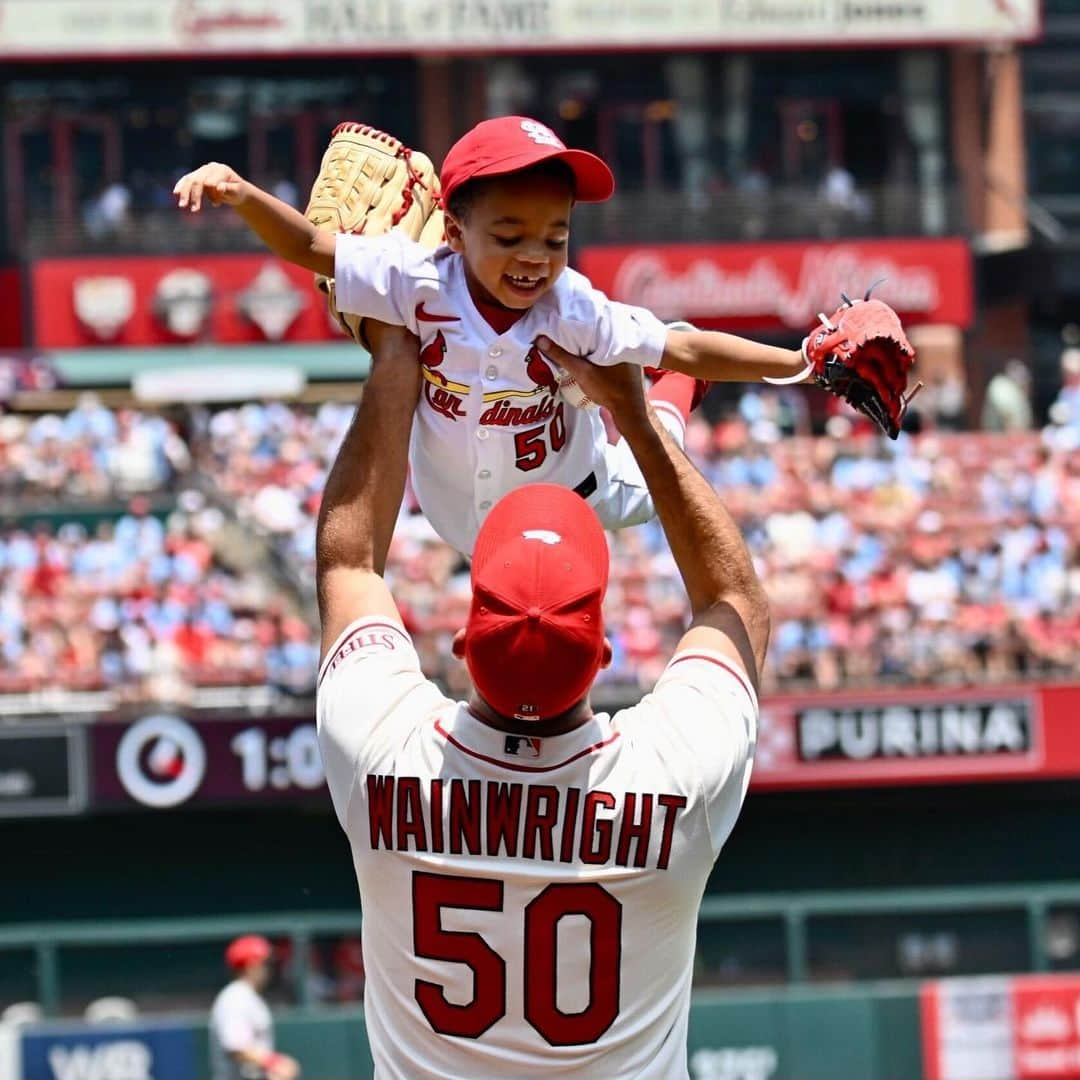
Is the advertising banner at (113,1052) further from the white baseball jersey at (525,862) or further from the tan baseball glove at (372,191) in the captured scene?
the white baseball jersey at (525,862)

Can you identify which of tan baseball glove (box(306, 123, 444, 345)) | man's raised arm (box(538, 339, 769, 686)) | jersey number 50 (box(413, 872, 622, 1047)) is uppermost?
tan baseball glove (box(306, 123, 444, 345))

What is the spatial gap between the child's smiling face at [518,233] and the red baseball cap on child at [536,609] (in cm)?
77

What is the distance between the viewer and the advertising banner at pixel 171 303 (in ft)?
70.5

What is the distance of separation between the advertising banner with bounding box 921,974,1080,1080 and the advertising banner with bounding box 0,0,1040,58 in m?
12.0

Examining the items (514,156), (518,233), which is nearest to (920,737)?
(518,233)

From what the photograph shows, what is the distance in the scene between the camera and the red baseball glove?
11.4 feet

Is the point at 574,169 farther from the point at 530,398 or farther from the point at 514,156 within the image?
the point at 530,398

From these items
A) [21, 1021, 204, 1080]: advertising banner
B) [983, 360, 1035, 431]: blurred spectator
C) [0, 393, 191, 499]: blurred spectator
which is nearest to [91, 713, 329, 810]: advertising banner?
[21, 1021, 204, 1080]: advertising banner

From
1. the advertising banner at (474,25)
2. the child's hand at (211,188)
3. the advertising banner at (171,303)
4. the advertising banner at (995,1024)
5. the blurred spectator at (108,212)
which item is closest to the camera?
the child's hand at (211,188)

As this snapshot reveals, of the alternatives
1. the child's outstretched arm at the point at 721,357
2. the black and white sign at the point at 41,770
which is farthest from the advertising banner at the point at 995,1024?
the child's outstretched arm at the point at 721,357

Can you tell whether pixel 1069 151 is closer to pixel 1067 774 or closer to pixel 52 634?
pixel 1067 774

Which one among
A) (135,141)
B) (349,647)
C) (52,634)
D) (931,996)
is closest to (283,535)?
(52,634)

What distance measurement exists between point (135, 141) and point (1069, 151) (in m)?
9.71

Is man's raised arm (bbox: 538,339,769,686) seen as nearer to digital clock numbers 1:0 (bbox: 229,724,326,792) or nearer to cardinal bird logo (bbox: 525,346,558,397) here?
A: cardinal bird logo (bbox: 525,346,558,397)
